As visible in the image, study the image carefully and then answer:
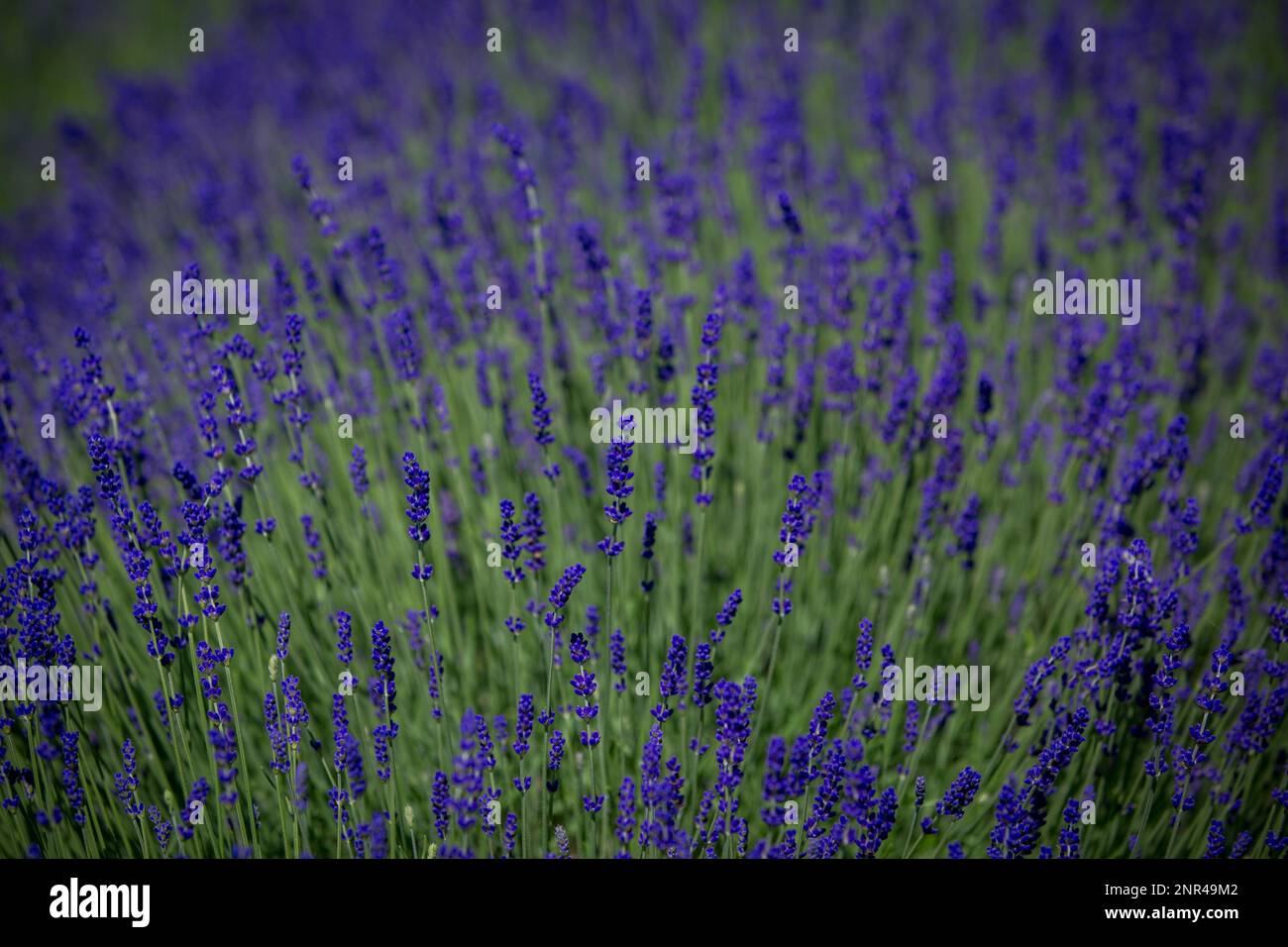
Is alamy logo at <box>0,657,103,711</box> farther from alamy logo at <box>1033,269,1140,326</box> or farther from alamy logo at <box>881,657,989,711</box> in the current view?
alamy logo at <box>1033,269,1140,326</box>

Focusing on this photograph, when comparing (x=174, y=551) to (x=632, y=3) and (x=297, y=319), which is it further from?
(x=632, y=3)

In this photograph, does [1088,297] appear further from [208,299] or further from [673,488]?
[208,299]

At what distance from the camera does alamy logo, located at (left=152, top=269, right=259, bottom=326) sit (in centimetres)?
240

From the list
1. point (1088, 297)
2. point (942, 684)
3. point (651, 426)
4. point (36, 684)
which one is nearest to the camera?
point (36, 684)

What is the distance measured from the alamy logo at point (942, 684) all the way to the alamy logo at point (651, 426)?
2.50 feet

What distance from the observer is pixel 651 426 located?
8.82 ft

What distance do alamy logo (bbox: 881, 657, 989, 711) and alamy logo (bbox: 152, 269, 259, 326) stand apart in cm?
182

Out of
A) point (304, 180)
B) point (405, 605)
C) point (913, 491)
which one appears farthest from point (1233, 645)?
point (304, 180)

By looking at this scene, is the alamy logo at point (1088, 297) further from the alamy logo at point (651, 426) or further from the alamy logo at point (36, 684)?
the alamy logo at point (36, 684)

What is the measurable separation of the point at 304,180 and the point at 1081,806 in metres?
2.30

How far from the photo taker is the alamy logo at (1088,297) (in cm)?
313
